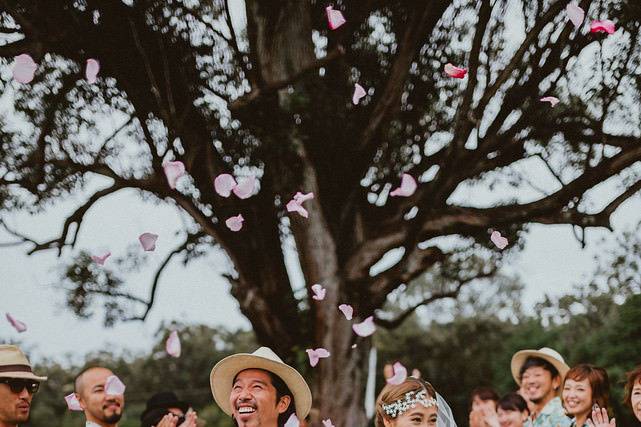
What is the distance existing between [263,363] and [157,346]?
35731 millimetres

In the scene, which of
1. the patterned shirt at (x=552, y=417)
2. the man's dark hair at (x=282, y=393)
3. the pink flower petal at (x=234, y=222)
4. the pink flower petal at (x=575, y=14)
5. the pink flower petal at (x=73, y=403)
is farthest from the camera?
the pink flower petal at (x=234, y=222)

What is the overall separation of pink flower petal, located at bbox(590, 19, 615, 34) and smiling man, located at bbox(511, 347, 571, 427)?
347cm

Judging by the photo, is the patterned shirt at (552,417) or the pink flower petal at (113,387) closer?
the pink flower petal at (113,387)

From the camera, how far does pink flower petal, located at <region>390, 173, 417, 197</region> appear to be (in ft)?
35.3

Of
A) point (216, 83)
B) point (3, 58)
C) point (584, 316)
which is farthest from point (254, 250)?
point (584, 316)

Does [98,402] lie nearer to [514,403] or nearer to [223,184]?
[514,403]

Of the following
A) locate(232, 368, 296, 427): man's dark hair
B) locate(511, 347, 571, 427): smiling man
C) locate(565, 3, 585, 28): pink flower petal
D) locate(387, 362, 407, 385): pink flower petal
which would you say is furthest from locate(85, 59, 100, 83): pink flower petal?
locate(511, 347, 571, 427): smiling man

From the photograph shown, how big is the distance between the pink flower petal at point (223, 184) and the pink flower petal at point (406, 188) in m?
2.01

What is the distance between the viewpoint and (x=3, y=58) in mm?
9680

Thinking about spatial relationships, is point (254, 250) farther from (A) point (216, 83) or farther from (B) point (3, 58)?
(B) point (3, 58)

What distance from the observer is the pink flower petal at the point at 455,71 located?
31.2ft

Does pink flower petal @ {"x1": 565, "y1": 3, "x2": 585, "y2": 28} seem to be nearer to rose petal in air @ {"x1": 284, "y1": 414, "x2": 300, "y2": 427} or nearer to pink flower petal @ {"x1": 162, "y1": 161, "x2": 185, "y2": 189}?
pink flower petal @ {"x1": 162, "y1": 161, "x2": 185, "y2": 189}

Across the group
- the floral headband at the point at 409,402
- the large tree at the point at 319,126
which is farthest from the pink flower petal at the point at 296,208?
the floral headband at the point at 409,402

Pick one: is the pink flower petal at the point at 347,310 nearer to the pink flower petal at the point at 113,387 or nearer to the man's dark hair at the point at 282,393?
the pink flower petal at the point at 113,387
